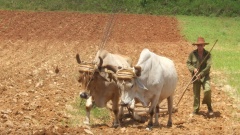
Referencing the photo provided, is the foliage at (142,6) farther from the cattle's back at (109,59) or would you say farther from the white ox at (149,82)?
the white ox at (149,82)

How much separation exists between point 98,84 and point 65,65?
29.7 ft

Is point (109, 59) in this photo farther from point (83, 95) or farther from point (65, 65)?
point (65, 65)

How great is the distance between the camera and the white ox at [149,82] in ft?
37.3

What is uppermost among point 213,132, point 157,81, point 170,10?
point 170,10

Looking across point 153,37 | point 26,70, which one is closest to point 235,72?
point 26,70

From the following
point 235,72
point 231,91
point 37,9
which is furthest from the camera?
point 37,9

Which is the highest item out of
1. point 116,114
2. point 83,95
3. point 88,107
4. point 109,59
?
point 109,59

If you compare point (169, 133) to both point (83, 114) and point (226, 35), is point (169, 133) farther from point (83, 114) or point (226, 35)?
point (226, 35)

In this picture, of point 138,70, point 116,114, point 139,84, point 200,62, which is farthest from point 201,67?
point 138,70

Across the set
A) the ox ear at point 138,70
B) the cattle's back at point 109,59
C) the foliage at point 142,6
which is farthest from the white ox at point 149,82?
the foliage at point 142,6

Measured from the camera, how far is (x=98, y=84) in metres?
12.3

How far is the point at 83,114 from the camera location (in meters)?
13.2

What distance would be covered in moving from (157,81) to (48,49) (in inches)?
616

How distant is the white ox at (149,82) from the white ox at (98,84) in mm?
288
